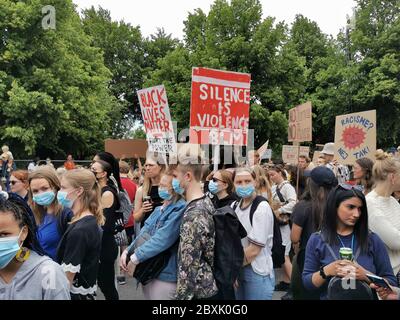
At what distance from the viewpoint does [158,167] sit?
Answer: 235 inches

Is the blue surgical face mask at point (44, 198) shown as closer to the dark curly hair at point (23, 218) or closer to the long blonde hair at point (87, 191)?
the long blonde hair at point (87, 191)

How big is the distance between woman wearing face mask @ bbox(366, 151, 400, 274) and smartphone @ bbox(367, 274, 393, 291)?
0.74 metres

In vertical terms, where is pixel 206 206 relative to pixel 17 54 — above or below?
below

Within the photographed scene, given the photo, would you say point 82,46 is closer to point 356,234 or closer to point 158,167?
point 158,167

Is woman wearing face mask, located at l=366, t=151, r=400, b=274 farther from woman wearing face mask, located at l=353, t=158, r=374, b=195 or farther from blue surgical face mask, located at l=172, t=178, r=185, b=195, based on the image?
blue surgical face mask, located at l=172, t=178, r=185, b=195

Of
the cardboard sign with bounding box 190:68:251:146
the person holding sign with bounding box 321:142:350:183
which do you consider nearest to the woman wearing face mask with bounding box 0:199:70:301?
the cardboard sign with bounding box 190:68:251:146

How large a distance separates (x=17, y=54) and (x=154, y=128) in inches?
800

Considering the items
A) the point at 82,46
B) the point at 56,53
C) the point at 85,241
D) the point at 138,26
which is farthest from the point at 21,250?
the point at 138,26

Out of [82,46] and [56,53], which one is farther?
[82,46]

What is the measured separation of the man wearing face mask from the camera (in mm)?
3082

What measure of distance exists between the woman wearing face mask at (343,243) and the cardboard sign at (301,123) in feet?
20.9

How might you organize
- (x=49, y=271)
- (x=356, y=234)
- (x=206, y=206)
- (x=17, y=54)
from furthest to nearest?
(x=17, y=54), (x=206, y=206), (x=356, y=234), (x=49, y=271)

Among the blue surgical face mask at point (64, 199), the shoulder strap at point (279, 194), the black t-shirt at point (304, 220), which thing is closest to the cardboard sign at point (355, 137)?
the shoulder strap at point (279, 194)

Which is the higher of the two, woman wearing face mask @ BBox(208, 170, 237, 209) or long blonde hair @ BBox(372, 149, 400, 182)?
long blonde hair @ BBox(372, 149, 400, 182)
